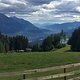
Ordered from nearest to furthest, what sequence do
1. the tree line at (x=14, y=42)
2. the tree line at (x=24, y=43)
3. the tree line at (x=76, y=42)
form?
the tree line at (x=76, y=42) → the tree line at (x=14, y=42) → the tree line at (x=24, y=43)

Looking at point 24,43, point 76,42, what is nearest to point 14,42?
point 24,43

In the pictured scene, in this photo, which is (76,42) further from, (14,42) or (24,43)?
(14,42)

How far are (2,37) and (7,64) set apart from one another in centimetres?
12699

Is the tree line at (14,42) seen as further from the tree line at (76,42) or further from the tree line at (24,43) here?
the tree line at (76,42)

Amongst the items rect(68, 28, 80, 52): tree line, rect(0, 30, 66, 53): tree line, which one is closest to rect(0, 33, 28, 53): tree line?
rect(0, 30, 66, 53): tree line

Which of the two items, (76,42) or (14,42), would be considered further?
(14,42)

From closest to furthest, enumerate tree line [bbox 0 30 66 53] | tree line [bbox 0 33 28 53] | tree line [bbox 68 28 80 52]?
1. tree line [bbox 68 28 80 52]
2. tree line [bbox 0 33 28 53]
3. tree line [bbox 0 30 66 53]

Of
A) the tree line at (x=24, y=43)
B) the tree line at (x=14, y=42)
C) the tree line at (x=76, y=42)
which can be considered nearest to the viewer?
the tree line at (x=76, y=42)

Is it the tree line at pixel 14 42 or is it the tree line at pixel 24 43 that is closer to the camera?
the tree line at pixel 14 42

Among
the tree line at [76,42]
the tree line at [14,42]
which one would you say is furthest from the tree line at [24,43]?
the tree line at [76,42]

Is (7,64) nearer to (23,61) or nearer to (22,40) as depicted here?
(23,61)

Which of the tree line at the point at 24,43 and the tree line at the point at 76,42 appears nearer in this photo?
the tree line at the point at 76,42

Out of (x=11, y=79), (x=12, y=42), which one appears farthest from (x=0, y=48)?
(x=11, y=79)

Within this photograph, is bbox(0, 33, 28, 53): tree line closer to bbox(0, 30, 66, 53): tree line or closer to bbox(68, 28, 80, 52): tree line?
bbox(0, 30, 66, 53): tree line
